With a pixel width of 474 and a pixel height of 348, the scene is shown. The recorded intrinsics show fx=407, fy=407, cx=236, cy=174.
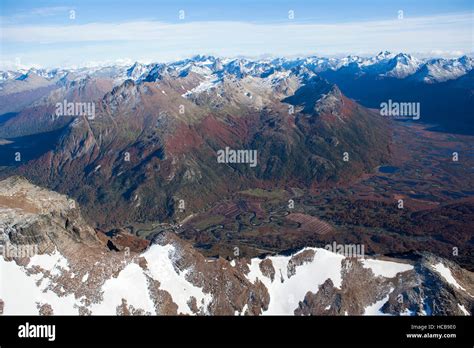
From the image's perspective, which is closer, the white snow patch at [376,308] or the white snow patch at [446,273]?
the white snow patch at [376,308]

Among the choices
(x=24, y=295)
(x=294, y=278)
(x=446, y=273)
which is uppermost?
(x=24, y=295)

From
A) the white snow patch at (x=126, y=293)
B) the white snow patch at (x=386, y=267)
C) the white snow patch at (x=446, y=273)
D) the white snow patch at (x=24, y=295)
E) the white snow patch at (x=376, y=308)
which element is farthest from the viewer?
the white snow patch at (x=386, y=267)

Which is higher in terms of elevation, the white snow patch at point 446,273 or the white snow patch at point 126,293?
the white snow patch at point 126,293

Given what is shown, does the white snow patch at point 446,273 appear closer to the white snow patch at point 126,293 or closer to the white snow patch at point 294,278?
the white snow patch at point 294,278

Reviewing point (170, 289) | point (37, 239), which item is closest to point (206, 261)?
point (170, 289)

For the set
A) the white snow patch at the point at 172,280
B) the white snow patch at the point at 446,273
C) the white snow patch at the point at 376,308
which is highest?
the white snow patch at the point at 172,280

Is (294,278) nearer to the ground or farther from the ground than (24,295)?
nearer to the ground

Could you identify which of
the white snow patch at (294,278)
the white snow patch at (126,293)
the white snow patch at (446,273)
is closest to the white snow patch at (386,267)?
the white snow patch at (446,273)

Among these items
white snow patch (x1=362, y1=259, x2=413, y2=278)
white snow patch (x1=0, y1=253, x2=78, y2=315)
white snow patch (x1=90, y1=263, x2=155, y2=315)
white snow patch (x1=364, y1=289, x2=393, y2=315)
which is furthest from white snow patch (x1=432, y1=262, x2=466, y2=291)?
white snow patch (x1=0, y1=253, x2=78, y2=315)

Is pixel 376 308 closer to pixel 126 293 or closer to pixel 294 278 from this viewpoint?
pixel 294 278

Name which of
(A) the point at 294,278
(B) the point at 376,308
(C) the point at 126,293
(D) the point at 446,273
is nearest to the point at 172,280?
(C) the point at 126,293
